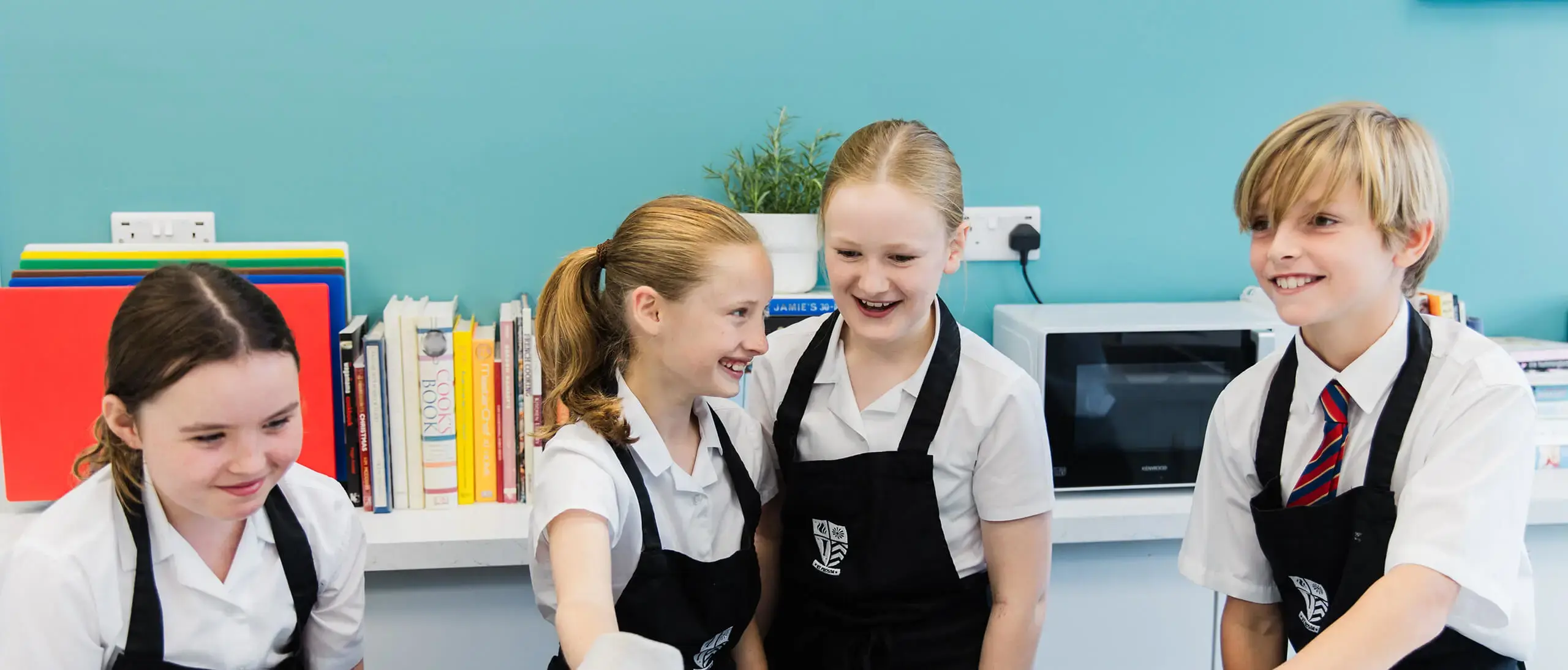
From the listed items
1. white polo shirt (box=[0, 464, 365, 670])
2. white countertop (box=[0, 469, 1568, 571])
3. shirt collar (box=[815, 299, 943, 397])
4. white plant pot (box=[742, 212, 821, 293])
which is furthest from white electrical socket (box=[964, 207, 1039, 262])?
white polo shirt (box=[0, 464, 365, 670])

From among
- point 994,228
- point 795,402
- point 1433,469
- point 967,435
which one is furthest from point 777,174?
point 1433,469

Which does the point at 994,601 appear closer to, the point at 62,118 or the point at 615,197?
the point at 615,197

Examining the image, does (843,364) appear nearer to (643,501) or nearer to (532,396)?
(643,501)

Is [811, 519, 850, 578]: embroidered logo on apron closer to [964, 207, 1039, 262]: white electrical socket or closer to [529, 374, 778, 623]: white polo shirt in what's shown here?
[529, 374, 778, 623]: white polo shirt

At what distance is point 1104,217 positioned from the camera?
202cm

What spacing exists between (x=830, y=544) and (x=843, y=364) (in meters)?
0.21

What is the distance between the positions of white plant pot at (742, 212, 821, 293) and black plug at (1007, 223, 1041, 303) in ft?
1.35

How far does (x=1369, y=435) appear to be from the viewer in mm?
1085

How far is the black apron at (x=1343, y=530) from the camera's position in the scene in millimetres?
1047

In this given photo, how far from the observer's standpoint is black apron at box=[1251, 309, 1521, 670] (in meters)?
1.05

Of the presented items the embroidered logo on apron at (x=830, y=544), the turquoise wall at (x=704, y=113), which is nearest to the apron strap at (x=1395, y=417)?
the embroidered logo on apron at (x=830, y=544)

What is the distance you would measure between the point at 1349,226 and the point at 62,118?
6.00ft

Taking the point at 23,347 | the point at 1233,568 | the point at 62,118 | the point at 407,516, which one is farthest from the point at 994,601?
the point at 62,118

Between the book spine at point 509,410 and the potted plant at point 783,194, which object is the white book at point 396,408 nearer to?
the book spine at point 509,410
